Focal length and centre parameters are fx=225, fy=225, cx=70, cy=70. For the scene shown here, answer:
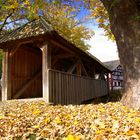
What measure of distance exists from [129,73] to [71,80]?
4.72m

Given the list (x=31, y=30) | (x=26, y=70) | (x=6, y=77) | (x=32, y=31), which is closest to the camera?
(x=32, y=31)

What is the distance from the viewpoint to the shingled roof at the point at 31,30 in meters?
9.28

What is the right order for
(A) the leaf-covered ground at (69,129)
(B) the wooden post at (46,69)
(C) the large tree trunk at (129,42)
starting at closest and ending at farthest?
(A) the leaf-covered ground at (69,129) < (C) the large tree trunk at (129,42) < (B) the wooden post at (46,69)

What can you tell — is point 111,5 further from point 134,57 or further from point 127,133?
point 127,133

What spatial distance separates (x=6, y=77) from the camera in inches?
413

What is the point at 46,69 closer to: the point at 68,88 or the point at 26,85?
the point at 68,88

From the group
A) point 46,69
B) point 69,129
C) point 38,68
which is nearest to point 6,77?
point 46,69

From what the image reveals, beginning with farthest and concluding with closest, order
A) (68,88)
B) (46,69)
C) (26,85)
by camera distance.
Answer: (26,85), (68,88), (46,69)

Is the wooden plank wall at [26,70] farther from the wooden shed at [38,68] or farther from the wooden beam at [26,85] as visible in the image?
the wooden beam at [26,85]

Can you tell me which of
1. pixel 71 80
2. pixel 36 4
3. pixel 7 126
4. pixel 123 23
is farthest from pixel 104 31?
pixel 7 126

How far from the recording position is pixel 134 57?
682 cm

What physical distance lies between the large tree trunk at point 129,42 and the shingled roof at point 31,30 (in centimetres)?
292

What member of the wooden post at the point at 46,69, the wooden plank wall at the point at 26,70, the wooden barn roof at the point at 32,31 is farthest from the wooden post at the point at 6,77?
the wooden post at the point at 46,69

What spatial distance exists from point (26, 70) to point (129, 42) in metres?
6.92
